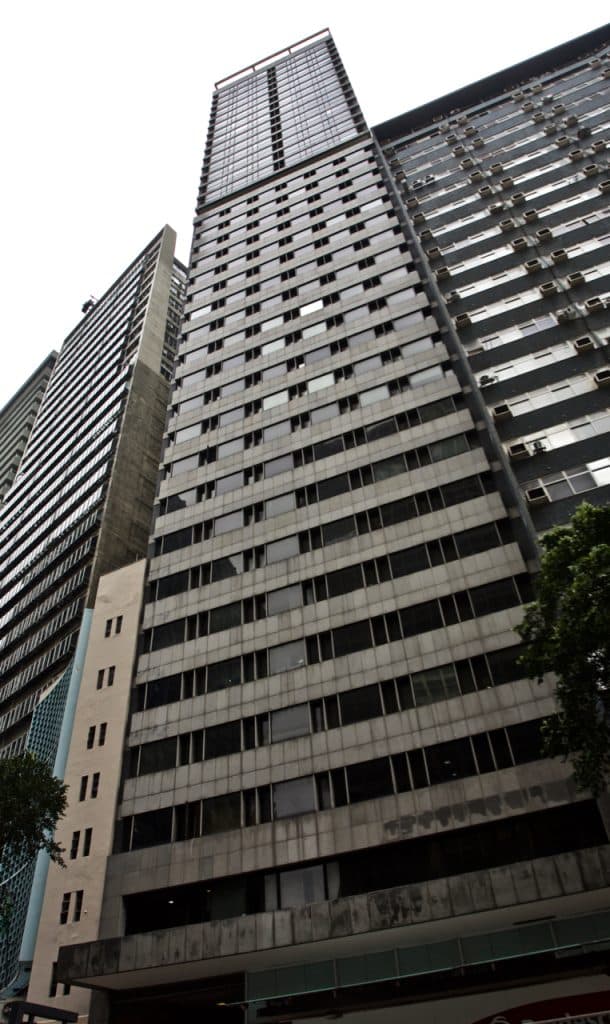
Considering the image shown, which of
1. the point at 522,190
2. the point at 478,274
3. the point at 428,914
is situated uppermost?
the point at 522,190

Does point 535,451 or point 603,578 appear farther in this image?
point 535,451

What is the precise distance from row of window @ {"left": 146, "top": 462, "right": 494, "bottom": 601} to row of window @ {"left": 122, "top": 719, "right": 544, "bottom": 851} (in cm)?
1086

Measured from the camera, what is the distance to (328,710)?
1150 inches

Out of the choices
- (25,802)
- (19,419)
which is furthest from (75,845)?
(19,419)

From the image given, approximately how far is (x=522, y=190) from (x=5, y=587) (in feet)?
174

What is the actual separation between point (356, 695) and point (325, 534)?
8.67 m

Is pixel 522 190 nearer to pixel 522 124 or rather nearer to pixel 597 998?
pixel 522 124

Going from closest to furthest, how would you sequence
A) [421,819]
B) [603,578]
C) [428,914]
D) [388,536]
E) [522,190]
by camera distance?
[603,578] → [428,914] → [421,819] → [388,536] → [522,190]

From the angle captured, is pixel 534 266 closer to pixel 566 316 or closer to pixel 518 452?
pixel 566 316

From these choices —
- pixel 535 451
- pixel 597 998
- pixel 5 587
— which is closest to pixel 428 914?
pixel 597 998

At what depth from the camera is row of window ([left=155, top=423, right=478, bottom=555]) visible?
114 feet

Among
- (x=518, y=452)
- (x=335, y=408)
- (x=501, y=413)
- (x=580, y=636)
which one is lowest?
(x=580, y=636)

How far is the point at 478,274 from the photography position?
4078 centimetres

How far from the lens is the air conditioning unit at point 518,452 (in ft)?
96.4
